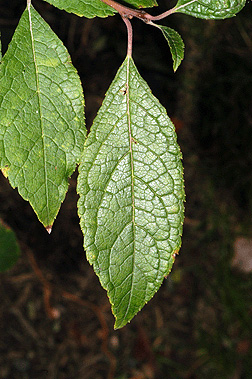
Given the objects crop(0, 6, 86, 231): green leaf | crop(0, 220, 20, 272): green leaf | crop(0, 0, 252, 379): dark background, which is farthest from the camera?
crop(0, 0, 252, 379): dark background

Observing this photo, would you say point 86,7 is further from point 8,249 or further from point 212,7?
point 8,249

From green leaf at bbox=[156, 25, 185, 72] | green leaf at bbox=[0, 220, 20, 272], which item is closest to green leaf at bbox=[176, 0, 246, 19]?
green leaf at bbox=[156, 25, 185, 72]

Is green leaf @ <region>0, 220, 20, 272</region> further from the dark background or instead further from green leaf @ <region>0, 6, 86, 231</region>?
green leaf @ <region>0, 6, 86, 231</region>

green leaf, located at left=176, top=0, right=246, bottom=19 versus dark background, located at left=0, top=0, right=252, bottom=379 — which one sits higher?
green leaf, located at left=176, top=0, right=246, bottom=19

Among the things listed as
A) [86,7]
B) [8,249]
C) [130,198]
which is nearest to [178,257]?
[8,249]

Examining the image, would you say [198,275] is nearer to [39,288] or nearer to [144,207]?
[39,288]

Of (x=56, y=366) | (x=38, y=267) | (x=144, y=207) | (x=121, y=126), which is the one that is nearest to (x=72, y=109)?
(x=121, y=126)
